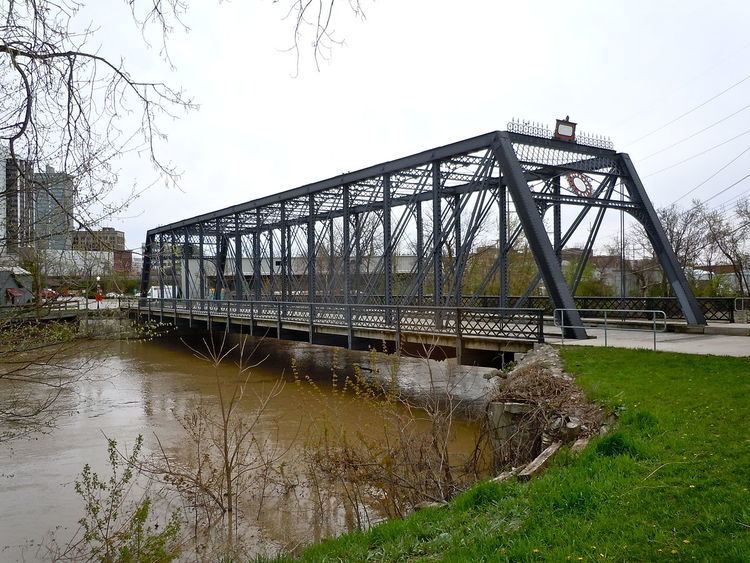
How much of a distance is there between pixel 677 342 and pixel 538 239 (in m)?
4.56

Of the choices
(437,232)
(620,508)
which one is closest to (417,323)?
(437,232)

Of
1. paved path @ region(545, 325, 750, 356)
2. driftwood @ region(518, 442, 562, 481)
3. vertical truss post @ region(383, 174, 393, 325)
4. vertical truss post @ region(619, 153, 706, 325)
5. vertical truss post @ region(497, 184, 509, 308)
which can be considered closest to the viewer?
driftwood @ region(518, 442, 562, 481)

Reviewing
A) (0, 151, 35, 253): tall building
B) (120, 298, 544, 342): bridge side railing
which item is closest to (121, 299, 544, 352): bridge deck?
(120, 298, 544, 342): bridge side railing

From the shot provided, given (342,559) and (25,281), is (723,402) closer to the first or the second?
(342,559)

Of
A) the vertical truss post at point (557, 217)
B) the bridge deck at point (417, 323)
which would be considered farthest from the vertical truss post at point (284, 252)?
the vertical truss post at point (557, 217)

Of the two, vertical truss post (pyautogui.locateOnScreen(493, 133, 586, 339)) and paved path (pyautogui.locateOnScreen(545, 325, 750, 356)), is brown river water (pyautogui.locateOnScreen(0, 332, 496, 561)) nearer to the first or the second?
vertical truss post (pyautogui.locateOnScreen(493, 133, 586, 339))

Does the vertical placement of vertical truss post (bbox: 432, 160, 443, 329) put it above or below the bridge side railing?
above

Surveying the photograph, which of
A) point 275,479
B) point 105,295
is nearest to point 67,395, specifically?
point 275,479

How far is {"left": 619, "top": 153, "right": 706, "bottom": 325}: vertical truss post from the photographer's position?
60.7ft

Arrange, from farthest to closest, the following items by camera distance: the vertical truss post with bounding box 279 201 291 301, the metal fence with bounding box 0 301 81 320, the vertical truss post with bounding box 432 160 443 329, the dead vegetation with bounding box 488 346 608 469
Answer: the vertical truss post with bounding box 279 201 291 301
the vertical truss post with bounding box 432 160 443 329
the dead vegetation with bounding box 488 346 608 469
the metal fence with bounding box 0 301 81 320

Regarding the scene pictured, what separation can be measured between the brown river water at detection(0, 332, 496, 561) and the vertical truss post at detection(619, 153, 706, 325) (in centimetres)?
714

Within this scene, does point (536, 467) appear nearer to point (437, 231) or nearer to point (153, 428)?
point (153, 428)

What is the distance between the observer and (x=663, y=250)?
62.0ft

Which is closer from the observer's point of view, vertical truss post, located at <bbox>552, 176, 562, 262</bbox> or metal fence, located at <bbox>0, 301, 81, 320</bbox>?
metal fence, located at <bbox>0, 301, 81, 320</bbox>
